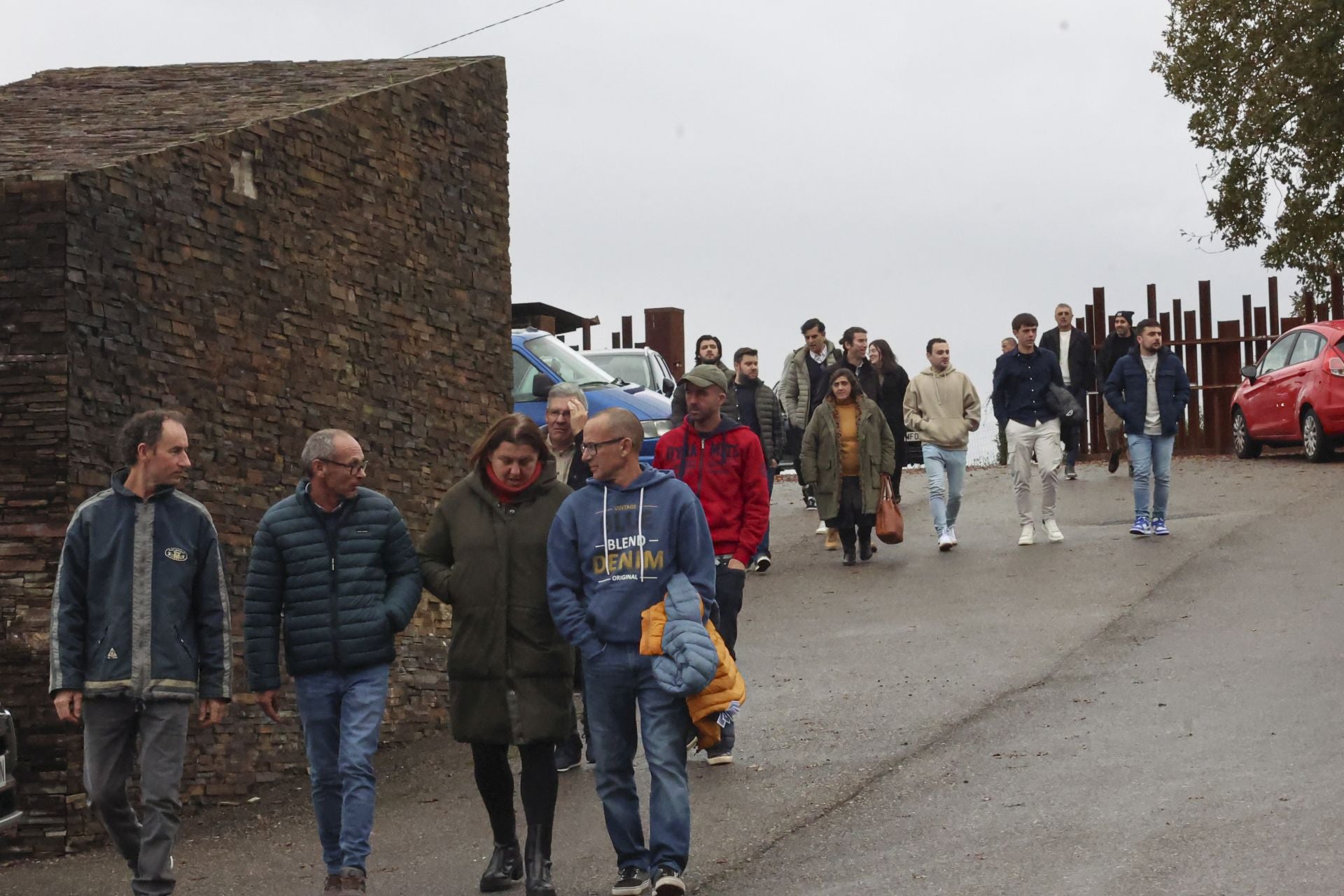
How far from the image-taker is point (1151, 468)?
1777cm

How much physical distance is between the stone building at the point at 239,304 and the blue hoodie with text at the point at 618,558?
10.0ft

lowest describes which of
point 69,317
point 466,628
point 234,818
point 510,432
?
point 234,818

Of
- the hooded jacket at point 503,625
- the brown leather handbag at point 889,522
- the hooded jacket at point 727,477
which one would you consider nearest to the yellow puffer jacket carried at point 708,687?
the hooded jacket at point 503,625

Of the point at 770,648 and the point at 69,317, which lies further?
the point at 770,648

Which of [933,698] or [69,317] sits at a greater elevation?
[69,317]

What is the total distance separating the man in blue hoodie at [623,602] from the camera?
7.51 m

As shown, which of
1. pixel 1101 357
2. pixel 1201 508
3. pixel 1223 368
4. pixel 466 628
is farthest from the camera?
pixel 1223 368

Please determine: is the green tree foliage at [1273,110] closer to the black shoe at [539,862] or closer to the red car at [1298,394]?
the red car at [1298,394]

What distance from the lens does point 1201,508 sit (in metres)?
20.1

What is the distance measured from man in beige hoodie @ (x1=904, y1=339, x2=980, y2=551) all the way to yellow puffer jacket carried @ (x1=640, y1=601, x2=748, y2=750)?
10342 mm

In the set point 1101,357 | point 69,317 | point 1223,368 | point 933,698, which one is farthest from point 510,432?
point 1223,368

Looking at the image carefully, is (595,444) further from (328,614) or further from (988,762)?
(988,762)

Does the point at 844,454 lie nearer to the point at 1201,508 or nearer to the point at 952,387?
the point at 952,387

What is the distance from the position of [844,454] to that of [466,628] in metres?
9.34
